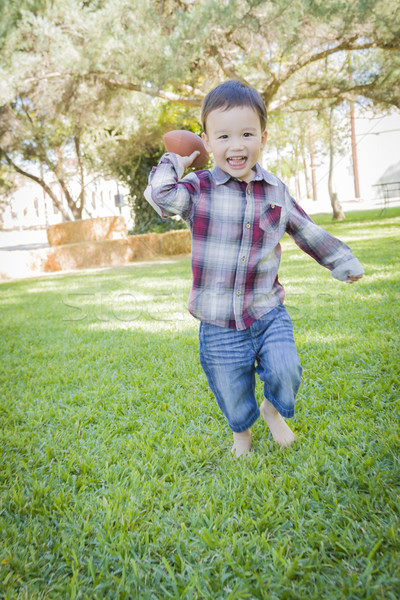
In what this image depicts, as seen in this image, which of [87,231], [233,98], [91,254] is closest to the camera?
[233,98]

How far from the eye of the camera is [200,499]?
154 cm

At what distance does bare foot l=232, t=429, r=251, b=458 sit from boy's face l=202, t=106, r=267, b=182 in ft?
3.25

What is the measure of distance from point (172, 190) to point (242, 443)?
1.01 metres

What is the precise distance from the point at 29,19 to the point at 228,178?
20.6 ft

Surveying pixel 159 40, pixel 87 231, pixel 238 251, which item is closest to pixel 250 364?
pixel 238 251

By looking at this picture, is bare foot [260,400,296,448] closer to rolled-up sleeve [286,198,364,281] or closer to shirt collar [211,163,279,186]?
rolled-up sleeve [286,198,364,281]

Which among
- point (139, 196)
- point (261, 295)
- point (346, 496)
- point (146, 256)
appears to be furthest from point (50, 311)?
point (139, 196)

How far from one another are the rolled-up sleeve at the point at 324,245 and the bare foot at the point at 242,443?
714 mm

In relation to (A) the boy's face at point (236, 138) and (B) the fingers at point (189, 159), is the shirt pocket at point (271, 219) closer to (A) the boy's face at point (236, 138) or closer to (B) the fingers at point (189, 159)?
(A) the boy's face at point (236, 138)

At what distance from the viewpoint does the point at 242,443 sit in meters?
1.82

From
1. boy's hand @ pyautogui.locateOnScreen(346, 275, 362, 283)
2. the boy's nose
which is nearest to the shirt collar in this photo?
the boy's nose

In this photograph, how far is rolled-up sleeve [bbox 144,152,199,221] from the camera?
5.40 ft

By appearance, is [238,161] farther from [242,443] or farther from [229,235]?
[242,443]

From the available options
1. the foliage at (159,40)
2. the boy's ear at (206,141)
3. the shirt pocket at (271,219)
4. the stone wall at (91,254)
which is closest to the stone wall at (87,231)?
the stone wall at (91,254)
